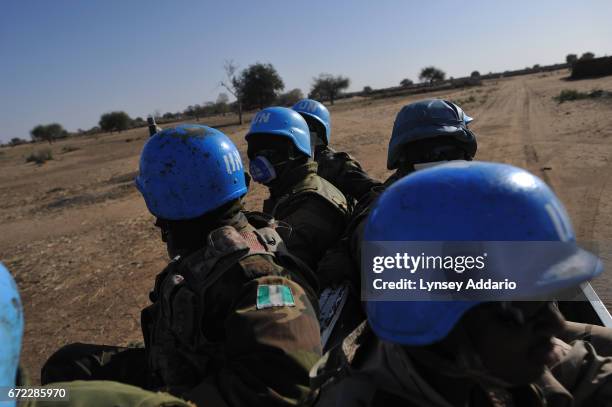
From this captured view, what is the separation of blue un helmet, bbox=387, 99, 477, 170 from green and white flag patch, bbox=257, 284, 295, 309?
209cm

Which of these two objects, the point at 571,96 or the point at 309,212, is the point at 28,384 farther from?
the point at 571,96

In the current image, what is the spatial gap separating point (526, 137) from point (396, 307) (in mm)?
16290

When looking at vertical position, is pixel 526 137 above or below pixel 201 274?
below

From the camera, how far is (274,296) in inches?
82.0

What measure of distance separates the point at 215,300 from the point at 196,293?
0.38 ft

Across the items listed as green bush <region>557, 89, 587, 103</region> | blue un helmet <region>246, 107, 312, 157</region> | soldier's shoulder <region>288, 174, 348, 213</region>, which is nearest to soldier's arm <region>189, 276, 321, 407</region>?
soldier's shoulder <region>288, 174, 348, 213</region>

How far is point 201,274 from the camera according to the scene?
2234 millimetres

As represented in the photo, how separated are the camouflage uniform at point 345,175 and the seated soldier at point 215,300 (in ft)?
8.59

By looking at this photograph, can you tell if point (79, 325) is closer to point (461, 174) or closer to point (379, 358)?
point (379, 358)

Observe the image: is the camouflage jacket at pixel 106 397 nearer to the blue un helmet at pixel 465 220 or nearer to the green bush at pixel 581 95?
the blue un helmet at pixel 465 220

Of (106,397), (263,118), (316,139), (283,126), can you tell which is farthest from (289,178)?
(106,397)

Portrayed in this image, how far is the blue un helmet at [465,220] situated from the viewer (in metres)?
1.52

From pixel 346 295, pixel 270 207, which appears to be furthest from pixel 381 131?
pixel 346 295

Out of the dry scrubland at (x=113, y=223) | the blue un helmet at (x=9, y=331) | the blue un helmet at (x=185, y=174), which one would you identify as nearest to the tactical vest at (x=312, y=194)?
the blue un helmet at (x=185, y=174)
